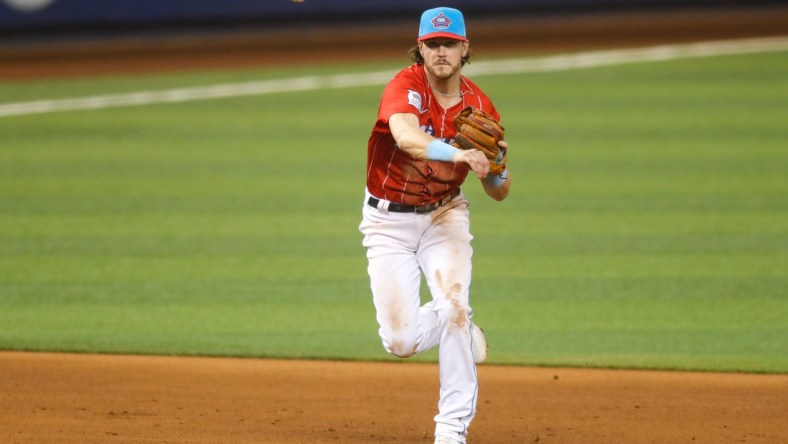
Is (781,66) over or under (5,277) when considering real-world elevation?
over

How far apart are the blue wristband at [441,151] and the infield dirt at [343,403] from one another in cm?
161

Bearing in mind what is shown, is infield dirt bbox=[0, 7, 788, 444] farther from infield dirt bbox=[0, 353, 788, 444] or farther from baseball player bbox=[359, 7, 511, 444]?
baseball player bbox=[359, 7, 511, 444]

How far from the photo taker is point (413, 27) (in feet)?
70.0

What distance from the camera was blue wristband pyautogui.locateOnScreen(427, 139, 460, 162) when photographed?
5.05 metres

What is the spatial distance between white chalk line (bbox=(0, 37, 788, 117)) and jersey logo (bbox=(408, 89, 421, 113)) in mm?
11533

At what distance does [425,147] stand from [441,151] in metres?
0.08

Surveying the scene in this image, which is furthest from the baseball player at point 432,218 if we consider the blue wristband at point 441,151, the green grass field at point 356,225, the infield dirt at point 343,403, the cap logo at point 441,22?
the green grass field at point 356,225

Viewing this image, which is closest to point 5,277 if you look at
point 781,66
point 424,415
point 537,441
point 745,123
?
point 424,415

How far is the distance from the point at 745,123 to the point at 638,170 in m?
2.51

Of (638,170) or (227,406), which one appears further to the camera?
(638,170)

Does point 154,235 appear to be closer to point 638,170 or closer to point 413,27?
point 638,170

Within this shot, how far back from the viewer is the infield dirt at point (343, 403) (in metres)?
6.03

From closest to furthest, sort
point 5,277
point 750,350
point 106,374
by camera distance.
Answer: point 106,374, point 750,350, point 5,277

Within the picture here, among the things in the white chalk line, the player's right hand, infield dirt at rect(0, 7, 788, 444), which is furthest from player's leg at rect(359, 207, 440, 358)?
the white chalk line
